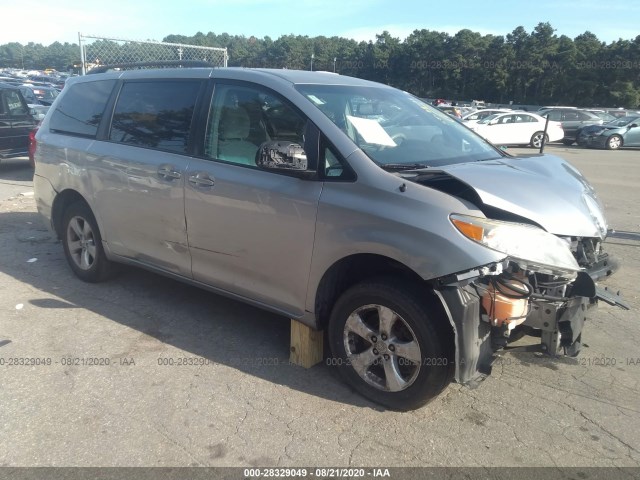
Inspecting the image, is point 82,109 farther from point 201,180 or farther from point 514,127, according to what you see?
point 514,127

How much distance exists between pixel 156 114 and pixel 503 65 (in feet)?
185

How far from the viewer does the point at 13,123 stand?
12398mm

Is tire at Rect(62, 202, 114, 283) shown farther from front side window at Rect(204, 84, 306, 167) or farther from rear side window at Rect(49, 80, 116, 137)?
front side window at Rect(204, 84, 306, 167)

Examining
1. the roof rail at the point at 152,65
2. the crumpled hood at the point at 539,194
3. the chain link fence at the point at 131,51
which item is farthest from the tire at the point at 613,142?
the roof rail at the point at 152,65

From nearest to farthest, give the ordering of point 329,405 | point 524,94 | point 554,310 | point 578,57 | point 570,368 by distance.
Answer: point 554,310
point 329,405
point 570,368
point 578,57
point 524,94

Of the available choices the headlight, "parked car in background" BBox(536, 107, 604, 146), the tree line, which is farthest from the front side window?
the tree line

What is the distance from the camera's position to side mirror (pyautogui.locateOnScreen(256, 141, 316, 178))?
3451mm

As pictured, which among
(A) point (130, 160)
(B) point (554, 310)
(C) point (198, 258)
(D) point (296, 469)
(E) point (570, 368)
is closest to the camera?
(D) point (296, 469)

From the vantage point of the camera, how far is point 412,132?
Result: 4.01 metres

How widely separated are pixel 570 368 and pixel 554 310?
1.01m

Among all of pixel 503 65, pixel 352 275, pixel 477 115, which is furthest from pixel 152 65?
pixel 503 65

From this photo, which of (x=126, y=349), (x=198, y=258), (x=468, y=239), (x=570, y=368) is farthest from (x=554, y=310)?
(x=126, y=349)

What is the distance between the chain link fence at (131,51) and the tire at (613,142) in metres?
17.1

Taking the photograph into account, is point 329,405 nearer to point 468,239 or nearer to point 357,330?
point 357,330
